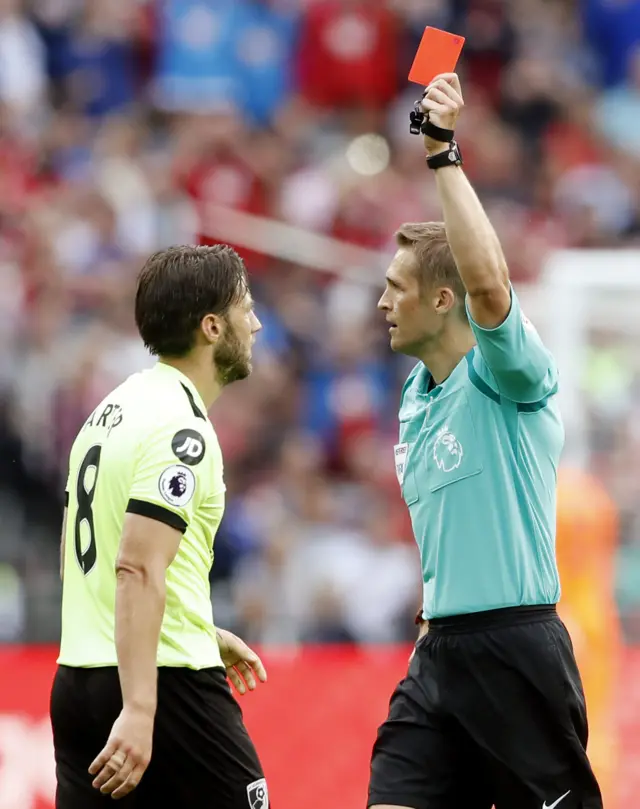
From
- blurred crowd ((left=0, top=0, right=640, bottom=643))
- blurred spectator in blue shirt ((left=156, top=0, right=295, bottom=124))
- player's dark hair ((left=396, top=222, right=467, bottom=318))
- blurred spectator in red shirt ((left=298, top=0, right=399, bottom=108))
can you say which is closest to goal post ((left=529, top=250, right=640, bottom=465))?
blurred crowd ((left=0, top=0, right=640, bottom=643))

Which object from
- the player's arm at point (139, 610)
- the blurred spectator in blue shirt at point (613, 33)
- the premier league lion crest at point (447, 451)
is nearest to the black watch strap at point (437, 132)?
the premier league lion crest at point (447, 451)

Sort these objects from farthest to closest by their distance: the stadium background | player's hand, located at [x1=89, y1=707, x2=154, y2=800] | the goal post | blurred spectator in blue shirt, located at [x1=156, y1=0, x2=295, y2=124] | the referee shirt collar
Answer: blurred spectator in blue shirt, located at [x1=156, y1=0, x2=295, y2=124], the goal post, the stadium background, the referee shirt collar, player's hand, located at [x1=89, y1=707, x2=154, y2=800]

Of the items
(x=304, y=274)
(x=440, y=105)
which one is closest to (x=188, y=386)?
(x=440, y=105)

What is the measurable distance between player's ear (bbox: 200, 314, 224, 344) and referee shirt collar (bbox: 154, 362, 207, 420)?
0.12m

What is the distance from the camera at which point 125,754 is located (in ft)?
11.6

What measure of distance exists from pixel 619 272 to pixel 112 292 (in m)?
3.37

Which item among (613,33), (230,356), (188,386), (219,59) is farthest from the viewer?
(613,33)

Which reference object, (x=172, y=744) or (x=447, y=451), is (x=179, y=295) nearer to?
(x=447, y=451)

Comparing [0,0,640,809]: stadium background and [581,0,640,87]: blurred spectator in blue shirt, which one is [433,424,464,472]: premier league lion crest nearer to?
[0,0,640,809]: stadium background

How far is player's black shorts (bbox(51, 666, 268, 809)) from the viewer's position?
3805mm

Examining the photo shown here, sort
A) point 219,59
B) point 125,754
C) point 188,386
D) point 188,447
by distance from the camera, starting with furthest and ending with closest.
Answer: point 219,59, point 188,386, point 188,447, point 125,754

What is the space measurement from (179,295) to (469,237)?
813mm

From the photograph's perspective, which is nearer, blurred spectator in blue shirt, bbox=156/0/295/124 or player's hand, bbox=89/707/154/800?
player's hand, bbox=89/707/154/800

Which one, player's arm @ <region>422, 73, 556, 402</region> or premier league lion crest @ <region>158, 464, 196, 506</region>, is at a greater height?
player's arm @ <region>422, 73, 556, 402</region>
